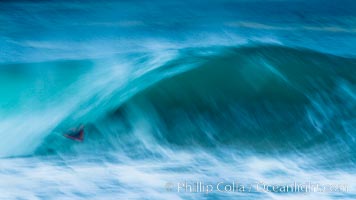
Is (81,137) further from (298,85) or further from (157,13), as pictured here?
(298,85)

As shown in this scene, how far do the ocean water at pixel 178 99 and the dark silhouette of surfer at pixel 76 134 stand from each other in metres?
0.03

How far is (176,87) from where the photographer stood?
7.76 ft

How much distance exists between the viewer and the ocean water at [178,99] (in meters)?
1.78

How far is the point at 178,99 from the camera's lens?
2.27 metres

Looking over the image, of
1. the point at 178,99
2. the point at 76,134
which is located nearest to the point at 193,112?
the point at 178,99

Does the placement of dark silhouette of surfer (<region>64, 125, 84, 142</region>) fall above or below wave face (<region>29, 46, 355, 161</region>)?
below

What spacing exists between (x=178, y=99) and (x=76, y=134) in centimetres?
50

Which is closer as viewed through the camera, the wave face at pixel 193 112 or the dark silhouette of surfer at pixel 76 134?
the wave face at pixel 193 112

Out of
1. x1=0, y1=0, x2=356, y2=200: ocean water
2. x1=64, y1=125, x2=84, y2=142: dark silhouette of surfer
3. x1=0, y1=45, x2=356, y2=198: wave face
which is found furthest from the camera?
x1=64, y1=125, x2=84, y2=142: dark silhouette of surfer

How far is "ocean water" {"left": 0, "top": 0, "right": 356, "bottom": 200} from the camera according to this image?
5.83 feet

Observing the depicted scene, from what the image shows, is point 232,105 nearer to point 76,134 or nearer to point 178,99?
point 178,99

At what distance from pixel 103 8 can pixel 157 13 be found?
0.93ft

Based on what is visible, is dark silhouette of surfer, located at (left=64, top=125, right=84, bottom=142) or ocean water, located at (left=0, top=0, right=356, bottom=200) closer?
ocean water, located at (left=0, top=0, right=356, bottom=200)

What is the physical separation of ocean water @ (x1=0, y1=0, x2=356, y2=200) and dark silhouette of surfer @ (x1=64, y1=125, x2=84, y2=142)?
0.03 meters
